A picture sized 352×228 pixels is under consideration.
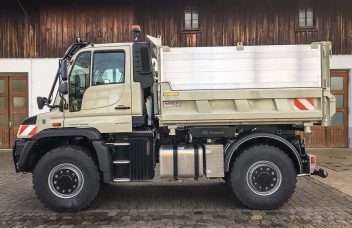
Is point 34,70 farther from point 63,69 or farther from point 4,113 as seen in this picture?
point 63,69

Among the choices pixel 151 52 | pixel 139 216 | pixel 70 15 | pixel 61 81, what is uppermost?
pixel 70 15

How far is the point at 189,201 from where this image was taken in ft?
25.3

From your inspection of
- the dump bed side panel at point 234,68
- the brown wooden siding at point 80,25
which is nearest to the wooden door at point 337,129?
the brown wooden siding at point 80,25

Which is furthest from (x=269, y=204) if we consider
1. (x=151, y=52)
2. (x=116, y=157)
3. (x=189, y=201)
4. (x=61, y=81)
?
(x=61, y=81)

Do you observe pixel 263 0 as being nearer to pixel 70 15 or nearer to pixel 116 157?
pixel 70 15

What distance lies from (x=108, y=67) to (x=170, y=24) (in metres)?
8.91

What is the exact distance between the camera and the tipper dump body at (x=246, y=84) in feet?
22.4

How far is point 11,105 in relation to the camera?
15.5m

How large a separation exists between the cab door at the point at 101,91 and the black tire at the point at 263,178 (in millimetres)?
1955

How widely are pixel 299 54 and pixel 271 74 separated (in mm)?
540

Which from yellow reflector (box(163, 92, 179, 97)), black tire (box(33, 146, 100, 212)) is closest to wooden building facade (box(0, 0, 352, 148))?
yellow reflector (box(163, 92, 179, 97))

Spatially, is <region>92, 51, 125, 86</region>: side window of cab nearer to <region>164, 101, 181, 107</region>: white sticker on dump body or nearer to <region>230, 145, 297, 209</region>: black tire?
<region>164, 101, 181, 107</region>: white sticker on dump body

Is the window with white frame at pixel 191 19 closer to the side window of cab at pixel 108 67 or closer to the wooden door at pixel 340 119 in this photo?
the wooden door at pixel 340 119

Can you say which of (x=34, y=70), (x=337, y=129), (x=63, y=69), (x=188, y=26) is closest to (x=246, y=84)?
(x=63, y=69)
